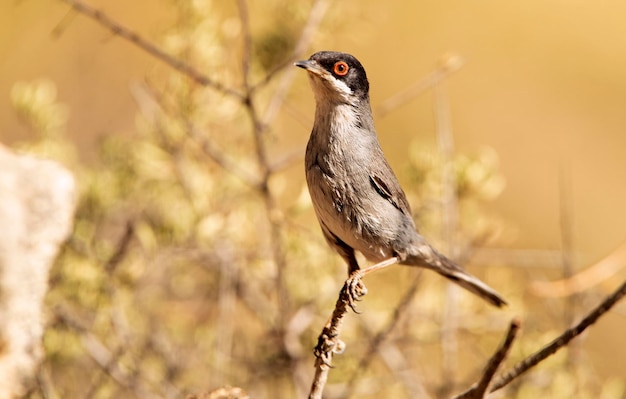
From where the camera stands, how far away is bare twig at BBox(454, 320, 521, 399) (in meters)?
2.08

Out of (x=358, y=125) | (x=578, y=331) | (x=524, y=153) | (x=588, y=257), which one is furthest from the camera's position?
(x=524, y=153)

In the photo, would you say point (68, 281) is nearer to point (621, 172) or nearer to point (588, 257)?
point (588, 257)

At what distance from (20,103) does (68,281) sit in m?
1.05

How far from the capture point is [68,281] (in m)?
4.68

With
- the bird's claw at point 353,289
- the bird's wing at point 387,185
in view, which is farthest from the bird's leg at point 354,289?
the bird's wing at point 387,185

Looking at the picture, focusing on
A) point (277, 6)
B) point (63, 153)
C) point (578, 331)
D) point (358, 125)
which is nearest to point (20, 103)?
point (63, 153)

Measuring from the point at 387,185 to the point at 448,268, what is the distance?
22.0 inches

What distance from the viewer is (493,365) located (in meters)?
2.24

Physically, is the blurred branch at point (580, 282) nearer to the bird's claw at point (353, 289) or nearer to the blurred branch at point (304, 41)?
the bird's claw at point (353, 289)

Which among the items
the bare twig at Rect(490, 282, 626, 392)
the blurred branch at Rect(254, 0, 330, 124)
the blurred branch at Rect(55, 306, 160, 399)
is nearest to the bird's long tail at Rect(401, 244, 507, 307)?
the blurred branch at Rect(254, 0, 330, 124)

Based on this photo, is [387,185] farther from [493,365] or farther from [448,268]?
[493,365]

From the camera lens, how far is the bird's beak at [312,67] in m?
3.15

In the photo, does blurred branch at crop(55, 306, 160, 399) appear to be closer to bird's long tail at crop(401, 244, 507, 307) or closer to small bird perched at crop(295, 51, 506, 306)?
small bird perched at crop(295, 51, 506, 306)

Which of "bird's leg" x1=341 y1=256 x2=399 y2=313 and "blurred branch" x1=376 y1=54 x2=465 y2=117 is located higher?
"blurred branch" x1=376 y1=54 x2=465 y2=117
